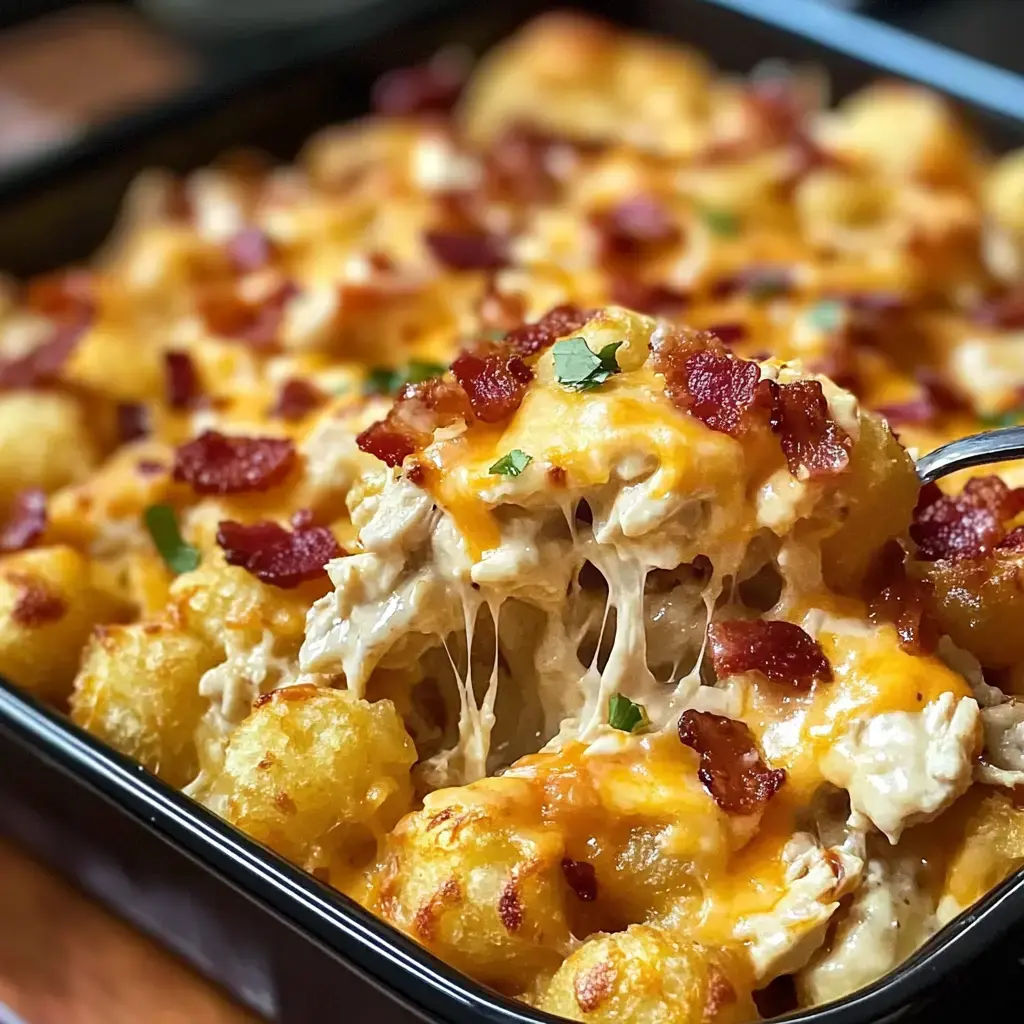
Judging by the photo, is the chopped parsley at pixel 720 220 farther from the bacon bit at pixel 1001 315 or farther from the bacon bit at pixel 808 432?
the bacon bit at pixel 808 432

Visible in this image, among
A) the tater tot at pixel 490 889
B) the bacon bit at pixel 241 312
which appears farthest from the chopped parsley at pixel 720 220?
the tater tot at pixel 490 889

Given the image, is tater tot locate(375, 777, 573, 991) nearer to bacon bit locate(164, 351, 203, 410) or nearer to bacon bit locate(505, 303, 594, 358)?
bacon bit locate(505, 303, 594, 358)

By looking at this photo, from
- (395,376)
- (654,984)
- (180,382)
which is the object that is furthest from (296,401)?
(654,984)

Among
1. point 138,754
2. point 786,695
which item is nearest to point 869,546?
point 786,695

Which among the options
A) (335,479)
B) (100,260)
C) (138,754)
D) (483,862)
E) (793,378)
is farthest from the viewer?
(100,260)

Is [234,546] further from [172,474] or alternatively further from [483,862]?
→ [483,862]

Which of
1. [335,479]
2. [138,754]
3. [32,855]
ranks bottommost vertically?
[32,855]
